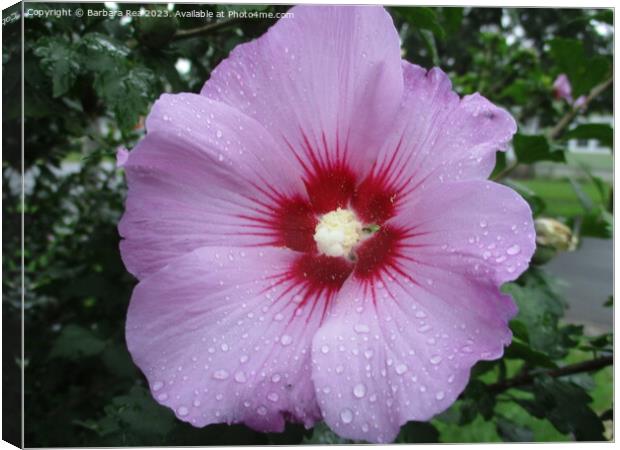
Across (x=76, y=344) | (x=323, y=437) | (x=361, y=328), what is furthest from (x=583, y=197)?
(x=76, y=344)

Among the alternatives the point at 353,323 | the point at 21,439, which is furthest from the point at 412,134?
the point at 21,439

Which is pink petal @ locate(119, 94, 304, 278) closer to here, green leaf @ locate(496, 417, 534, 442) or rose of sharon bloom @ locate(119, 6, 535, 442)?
rose of sharon bloom @ locate(119, 6, 535, 442)

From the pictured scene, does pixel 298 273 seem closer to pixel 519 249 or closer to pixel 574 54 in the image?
pixel 519 249

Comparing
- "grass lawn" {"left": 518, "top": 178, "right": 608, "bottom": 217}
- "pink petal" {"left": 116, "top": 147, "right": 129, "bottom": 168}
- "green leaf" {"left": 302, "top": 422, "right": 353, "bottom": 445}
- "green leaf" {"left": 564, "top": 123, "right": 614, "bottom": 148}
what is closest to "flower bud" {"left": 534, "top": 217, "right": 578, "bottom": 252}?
"green leaf" {"left": 564, "top": 123, "right": 614, "bottom": 148}

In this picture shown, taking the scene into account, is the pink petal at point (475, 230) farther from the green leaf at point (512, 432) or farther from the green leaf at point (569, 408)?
the green leaf at point (512, 432)

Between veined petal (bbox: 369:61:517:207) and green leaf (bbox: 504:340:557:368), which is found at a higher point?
veined petal (bbox: 369:61:517:207)
